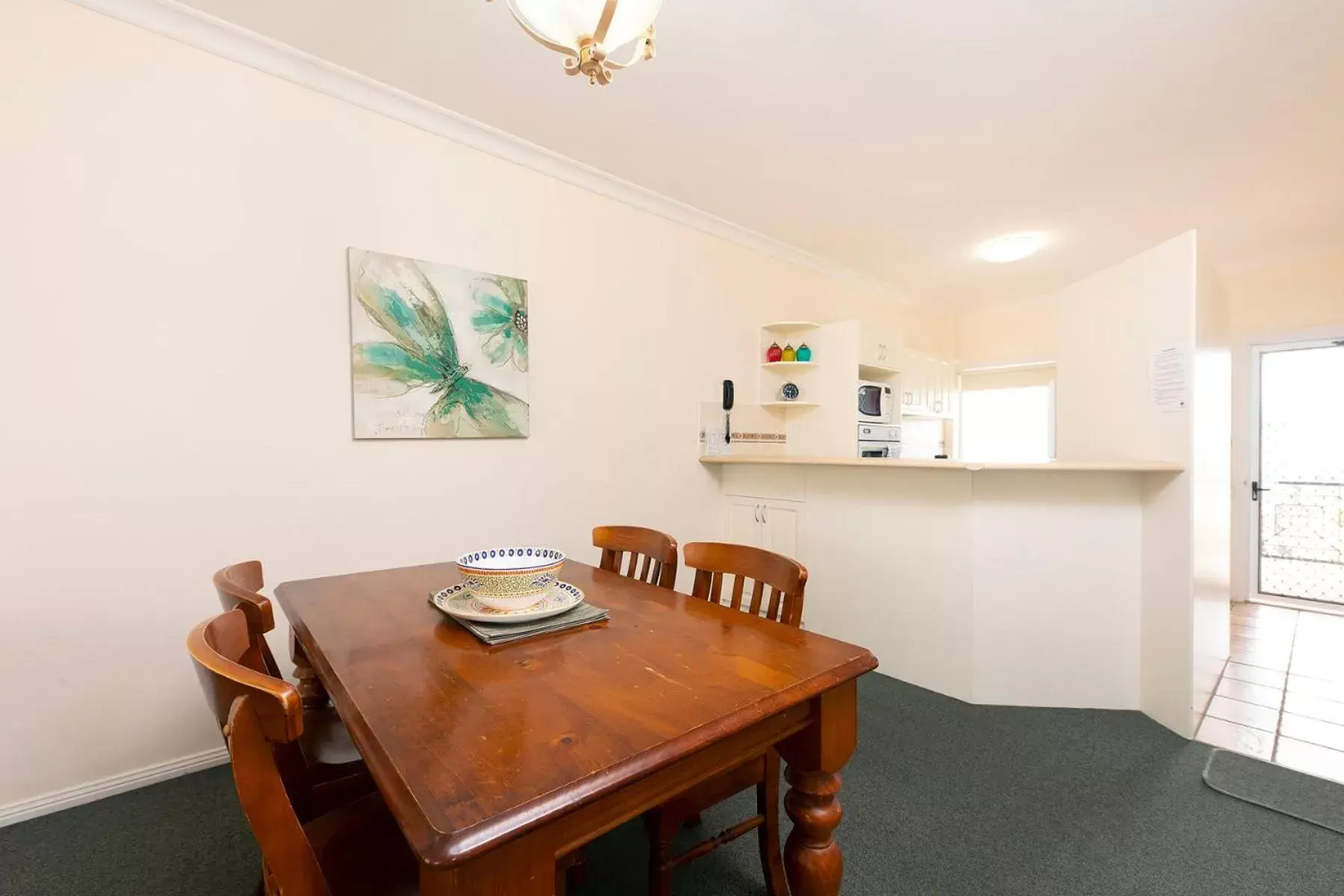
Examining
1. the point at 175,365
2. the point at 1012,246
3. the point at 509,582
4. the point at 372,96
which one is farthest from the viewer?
the point at 1012,246

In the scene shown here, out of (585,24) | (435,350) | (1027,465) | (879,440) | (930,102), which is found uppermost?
(930,102)

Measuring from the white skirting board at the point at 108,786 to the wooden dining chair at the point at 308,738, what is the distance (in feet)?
2.06

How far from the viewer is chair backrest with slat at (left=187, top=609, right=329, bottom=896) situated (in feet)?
2.19

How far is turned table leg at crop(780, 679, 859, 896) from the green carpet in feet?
1.82

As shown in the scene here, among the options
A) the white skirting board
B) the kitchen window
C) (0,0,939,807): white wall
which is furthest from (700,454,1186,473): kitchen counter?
the kitchen window

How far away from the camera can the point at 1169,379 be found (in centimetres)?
240

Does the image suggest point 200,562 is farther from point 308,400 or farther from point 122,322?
point 122,322

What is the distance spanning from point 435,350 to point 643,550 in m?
1.35

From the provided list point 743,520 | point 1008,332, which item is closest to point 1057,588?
point 743,520

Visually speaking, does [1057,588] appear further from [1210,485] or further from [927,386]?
[927,386]

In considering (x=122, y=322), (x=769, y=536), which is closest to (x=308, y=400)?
(x=122, y=322)

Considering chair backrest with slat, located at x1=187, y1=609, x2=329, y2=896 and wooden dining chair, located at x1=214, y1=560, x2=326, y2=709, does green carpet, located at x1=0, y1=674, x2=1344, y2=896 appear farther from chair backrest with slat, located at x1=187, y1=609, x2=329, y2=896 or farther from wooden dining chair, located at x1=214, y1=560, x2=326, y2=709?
chair backrest with slat, located at x1=187, y1=609, x2=329, y2=896

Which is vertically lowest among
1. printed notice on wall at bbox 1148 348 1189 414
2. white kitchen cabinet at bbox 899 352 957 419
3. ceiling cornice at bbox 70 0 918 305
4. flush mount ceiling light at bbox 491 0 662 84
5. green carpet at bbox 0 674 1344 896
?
green carpet at bbox 0 674 1344 896

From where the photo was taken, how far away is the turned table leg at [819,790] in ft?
3.37
